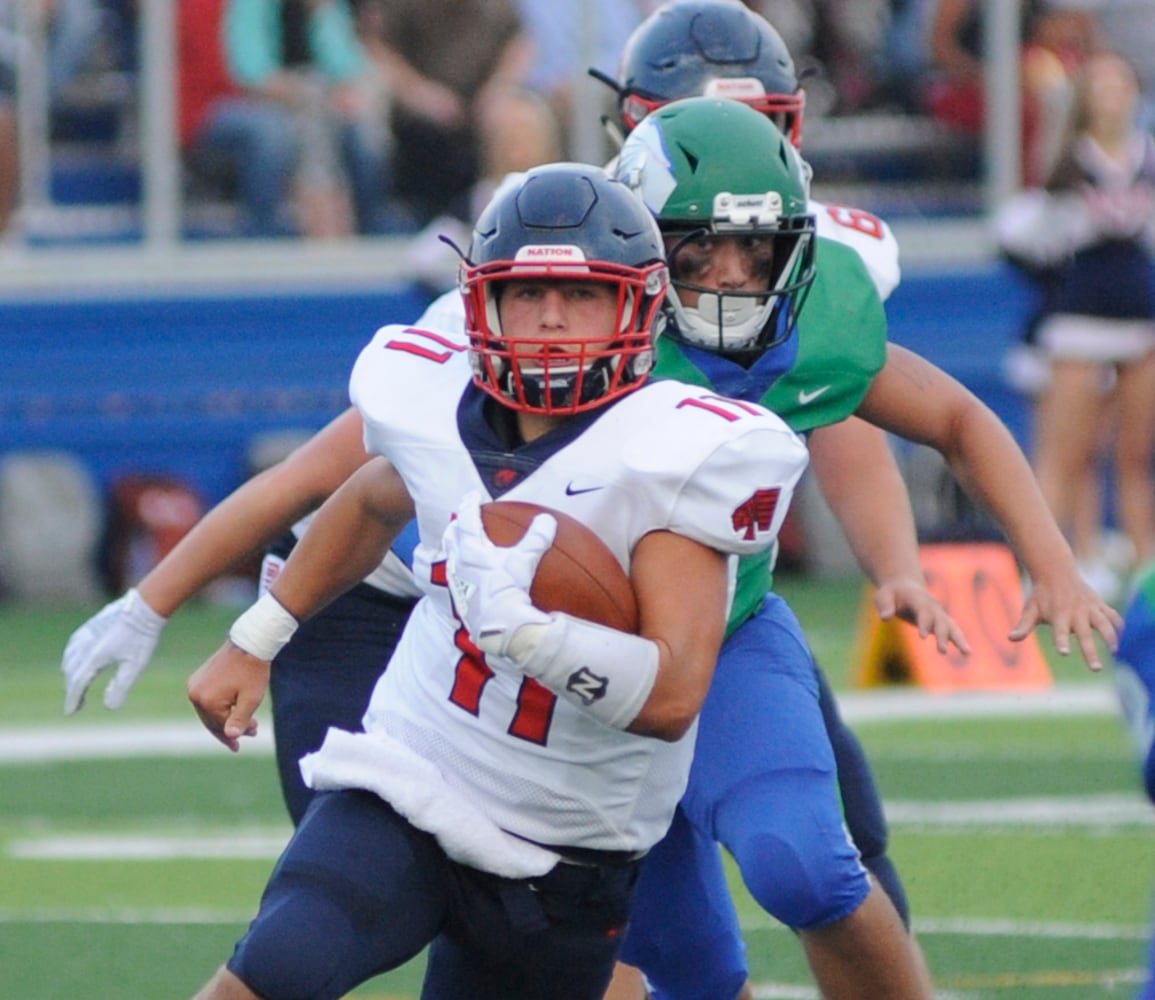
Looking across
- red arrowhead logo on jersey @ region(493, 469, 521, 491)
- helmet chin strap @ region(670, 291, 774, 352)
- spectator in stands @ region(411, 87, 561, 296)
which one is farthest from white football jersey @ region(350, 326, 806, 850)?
spectator in stands @ region(411, 87, 561, 296)

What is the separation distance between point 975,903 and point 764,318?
7.10 feet

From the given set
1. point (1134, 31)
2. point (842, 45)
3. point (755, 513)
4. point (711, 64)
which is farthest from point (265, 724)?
point (1134, 31)

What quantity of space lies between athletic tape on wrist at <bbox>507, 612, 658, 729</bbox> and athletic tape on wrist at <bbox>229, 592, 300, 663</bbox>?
23.4 inches

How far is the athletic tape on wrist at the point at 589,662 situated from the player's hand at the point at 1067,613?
0.96 m

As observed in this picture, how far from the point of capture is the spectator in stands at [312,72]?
37.8 ft

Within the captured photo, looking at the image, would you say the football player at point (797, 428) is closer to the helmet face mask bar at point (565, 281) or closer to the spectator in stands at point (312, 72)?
the helmet face mask bar at point (565, 281)

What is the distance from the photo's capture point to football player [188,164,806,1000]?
121 inches

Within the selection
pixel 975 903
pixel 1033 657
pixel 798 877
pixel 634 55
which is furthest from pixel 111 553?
pixel 798 877

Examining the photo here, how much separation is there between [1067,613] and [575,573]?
40.8 inches

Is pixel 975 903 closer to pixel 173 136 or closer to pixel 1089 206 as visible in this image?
pixel 1089 206

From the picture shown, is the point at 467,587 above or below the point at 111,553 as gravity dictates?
above

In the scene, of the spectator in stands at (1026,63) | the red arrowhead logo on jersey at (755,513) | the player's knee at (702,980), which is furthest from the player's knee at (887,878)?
the spectator in stands at (1026,63)

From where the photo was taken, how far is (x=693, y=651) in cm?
312

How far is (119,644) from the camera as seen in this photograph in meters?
3.74
